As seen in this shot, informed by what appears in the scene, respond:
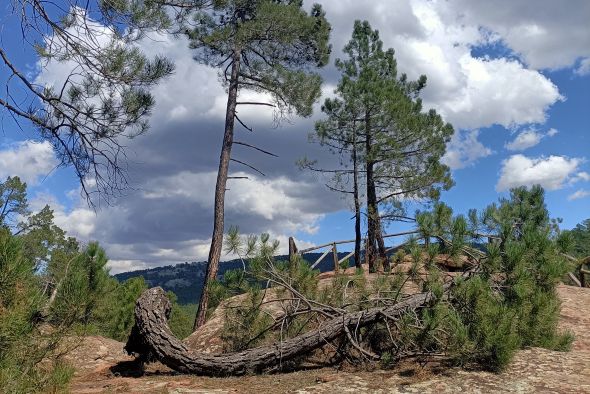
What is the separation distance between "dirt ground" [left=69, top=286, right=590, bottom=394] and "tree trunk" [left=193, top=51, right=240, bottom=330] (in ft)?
14.9

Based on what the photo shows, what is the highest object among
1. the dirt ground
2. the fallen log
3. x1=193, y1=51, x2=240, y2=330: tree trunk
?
x1=193, y1=51, x2=240, y2=330: tree trunk

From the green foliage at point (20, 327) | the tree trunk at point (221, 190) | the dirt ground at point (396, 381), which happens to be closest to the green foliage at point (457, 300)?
the dirt ground at point (396, 381)

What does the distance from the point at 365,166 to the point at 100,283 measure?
1393cm

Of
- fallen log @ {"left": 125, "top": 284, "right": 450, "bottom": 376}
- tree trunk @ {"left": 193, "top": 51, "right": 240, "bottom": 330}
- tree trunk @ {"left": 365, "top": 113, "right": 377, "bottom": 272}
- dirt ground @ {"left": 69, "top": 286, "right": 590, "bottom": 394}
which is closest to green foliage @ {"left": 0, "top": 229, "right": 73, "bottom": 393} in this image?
dirt ground @ {"left": 69, "top": 286, "right": 590, "bottom": 394}

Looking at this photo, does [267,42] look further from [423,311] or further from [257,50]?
[423,311]

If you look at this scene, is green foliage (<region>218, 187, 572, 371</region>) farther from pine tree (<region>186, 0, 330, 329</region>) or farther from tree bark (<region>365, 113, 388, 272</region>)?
tree bark (<region>365, 113, 388, 272</region>)

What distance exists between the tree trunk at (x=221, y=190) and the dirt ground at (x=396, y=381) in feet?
14.9

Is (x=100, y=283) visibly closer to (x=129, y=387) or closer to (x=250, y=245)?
(x=129, y=387)

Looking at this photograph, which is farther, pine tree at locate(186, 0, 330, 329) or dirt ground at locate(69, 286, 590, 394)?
pine tree at locate(186, 0, 330, 329)

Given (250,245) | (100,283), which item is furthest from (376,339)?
(100,283)

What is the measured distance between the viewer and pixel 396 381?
527 cm

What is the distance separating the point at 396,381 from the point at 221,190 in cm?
803

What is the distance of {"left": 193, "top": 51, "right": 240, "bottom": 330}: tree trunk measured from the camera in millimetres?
11711

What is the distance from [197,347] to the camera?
8344mm
